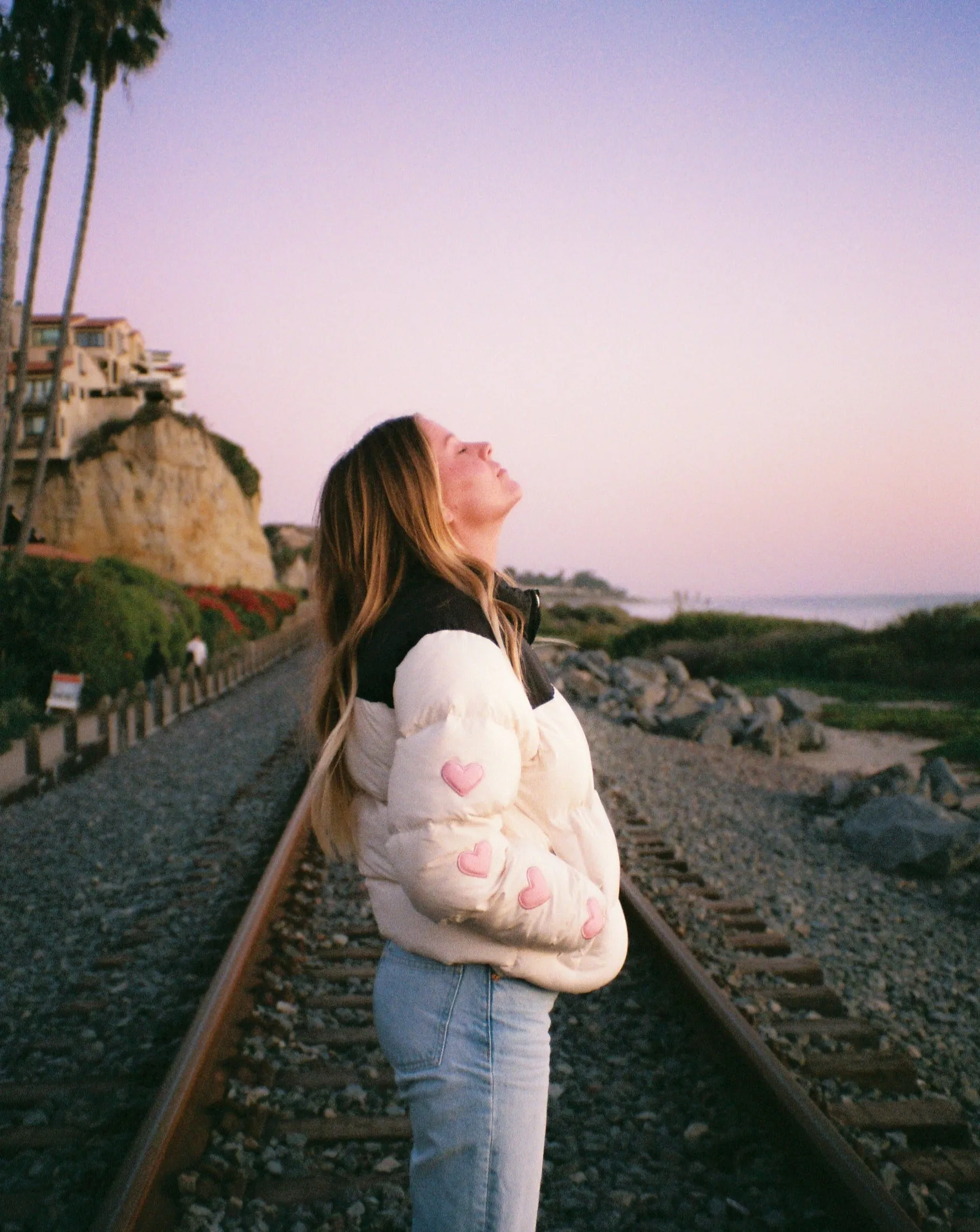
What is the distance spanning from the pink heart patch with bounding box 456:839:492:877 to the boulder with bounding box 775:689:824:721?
46.1ft

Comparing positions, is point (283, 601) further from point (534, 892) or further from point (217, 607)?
point (534, 892)

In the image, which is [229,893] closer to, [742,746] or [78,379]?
[742,746]

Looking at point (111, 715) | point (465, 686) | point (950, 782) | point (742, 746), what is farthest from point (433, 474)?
point (742, 746)

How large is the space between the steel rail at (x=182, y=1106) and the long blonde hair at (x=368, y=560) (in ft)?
4.63

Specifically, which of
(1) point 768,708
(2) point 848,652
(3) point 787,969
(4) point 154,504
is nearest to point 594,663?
(2) point 848,652

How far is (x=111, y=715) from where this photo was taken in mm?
11203

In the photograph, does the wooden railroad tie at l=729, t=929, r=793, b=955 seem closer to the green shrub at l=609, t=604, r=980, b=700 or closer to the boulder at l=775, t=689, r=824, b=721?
the boulder at l=775, t=689, r=824, b=721

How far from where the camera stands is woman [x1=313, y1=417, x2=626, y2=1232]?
1408mm

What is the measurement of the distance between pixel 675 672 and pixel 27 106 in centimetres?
1810

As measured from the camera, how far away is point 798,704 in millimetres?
15141

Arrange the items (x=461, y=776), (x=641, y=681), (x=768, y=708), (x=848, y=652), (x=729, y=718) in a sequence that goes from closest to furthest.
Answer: (x=461, y=776)
(x=729, y=718)
(x=768, y=708)
(x=641, y=681)
(x=848, y=652)

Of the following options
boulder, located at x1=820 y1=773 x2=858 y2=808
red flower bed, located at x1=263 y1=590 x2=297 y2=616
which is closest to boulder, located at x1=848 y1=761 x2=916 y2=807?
boulder, located at x1=820 y1=773 x2=858 y2=808

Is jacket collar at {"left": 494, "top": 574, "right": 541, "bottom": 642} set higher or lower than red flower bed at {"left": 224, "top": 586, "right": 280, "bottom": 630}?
higher

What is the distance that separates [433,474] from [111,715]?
34.9 ft
